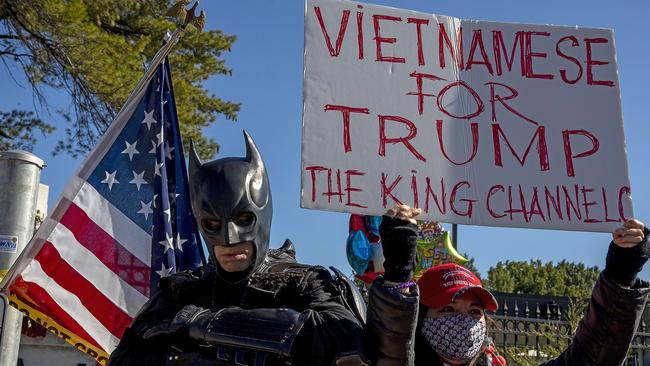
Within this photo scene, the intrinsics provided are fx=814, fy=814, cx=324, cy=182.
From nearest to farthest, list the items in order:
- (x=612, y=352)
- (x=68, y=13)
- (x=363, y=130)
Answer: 1. (x=612, y=352)
2. (x=363, y=130)
3. (x=68, y=13)

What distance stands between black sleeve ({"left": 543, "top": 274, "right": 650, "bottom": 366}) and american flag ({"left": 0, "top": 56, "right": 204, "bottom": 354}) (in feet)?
7.98

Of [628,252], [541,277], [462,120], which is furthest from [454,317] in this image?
[541,277]

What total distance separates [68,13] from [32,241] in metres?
6.58

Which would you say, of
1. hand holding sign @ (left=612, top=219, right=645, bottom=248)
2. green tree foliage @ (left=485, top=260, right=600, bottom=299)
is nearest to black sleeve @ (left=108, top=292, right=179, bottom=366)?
hand holding sign @ (left=612, top=219, right=645, bottom=248)

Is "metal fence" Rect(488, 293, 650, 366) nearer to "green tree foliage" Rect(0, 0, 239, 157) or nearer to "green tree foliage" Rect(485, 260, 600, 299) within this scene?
"green tree foliage" Rect(0, 0, 239, 157)

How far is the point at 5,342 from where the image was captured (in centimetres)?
464

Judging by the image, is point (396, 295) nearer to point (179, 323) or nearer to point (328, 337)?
point (328, 337)

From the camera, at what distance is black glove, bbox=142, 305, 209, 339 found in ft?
8.61

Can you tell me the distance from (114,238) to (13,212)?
23.5 inches

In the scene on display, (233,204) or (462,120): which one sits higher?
(462,120)

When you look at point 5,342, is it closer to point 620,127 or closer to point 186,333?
point 186,333

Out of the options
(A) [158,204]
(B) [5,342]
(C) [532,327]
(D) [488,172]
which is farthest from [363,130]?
Result: (C) [532,327]

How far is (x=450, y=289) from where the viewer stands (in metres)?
2.82

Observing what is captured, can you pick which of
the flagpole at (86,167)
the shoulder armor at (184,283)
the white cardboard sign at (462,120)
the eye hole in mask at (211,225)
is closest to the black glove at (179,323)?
the shoulder armor at (184,283)
